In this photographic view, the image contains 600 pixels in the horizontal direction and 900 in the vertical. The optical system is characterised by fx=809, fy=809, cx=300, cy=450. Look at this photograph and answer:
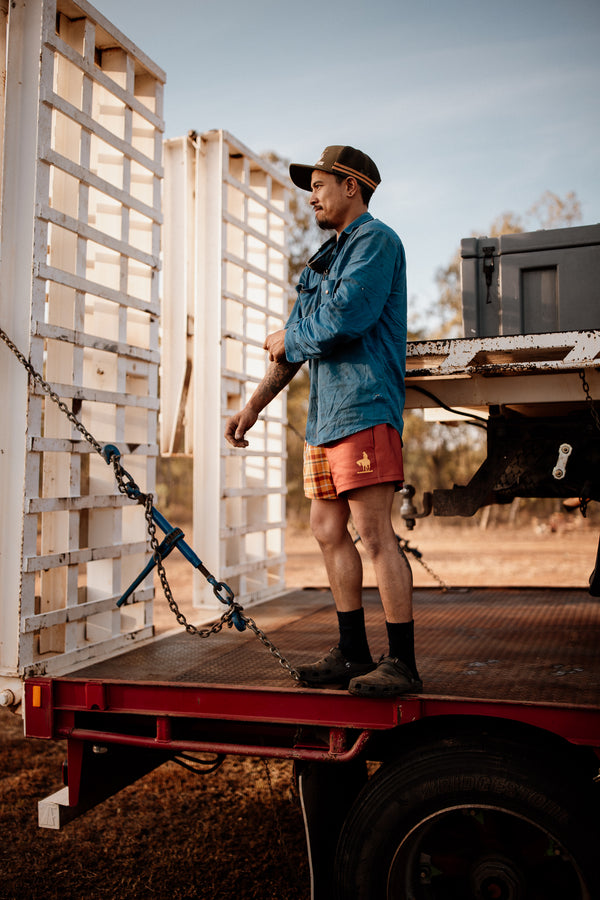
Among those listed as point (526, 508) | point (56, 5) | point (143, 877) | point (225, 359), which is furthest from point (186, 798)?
point (526, 508)

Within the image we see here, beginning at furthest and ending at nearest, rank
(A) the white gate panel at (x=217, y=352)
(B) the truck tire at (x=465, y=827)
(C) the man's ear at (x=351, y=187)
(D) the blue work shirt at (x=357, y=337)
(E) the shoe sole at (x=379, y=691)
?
(A) the white gate panel at (x=217, y=352)
(C) the man's ear at (x=351, y=187)
(D) the blue work shirt at (x=357, y=337)
(E) the shoe sole at (x=379, y=691)
(B) the truck tire at (x=465, y=827)

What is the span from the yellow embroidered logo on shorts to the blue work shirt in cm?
10

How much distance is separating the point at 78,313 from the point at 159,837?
2.53 m

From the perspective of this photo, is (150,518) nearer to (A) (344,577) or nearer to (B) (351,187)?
(A) (344,577)

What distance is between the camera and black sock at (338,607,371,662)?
9.90 feet

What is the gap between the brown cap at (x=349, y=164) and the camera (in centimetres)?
296

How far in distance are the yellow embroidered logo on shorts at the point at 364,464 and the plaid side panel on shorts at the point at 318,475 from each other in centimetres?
24

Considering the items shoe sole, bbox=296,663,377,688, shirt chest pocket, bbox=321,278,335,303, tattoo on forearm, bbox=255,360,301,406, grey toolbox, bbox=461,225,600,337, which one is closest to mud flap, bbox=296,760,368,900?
shoe sole, bbox=296,663,377,688

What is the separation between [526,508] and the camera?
23297 millimetres

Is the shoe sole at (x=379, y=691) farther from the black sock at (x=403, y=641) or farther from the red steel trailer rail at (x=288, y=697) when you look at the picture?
the black sock at (x=403, y=641)

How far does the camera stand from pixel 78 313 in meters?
3.69

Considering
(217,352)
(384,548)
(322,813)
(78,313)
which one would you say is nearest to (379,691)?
(384,548)

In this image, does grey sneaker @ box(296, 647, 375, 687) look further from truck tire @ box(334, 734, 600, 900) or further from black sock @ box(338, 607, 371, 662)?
truck tire @ box(334, 734, 600, 900)

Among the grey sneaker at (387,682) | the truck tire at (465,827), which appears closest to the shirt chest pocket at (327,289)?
the grey sneaker at (387,682)
